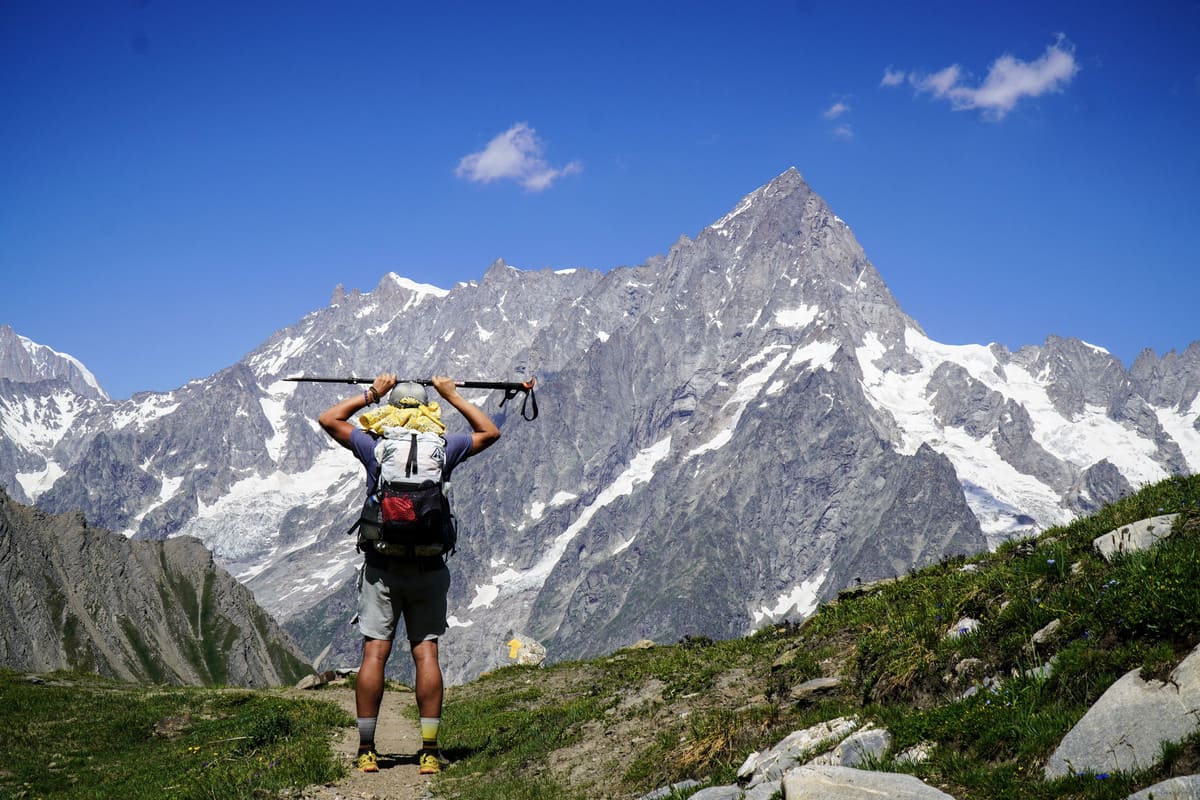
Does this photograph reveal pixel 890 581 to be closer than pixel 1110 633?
No

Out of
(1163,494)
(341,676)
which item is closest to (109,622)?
(341,676)

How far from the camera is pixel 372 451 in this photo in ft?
43.2

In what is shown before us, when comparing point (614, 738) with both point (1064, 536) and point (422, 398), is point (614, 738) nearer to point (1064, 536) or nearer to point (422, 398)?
point (422, 398)

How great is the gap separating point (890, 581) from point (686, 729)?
8032 mm

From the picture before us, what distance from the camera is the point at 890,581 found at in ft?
65.2

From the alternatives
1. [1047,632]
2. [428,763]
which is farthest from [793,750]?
[428,763]

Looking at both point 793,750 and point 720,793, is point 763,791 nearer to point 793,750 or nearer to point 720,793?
point 720,793

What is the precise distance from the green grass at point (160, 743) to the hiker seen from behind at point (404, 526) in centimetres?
160

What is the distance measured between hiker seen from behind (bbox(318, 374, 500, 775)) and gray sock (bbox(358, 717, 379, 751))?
0.05 ft

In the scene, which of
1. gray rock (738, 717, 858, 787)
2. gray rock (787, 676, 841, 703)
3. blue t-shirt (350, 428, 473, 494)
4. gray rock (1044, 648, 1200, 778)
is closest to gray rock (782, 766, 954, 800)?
gray rock (1044, 648, 1200, 778)

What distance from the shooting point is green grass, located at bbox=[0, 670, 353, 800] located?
13883 millimetres

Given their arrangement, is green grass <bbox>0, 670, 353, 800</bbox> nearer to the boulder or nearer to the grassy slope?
the grassy slope

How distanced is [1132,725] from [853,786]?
2.57 meters

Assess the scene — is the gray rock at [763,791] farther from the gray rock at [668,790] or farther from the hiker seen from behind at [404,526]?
the hiker seen from behind at [404,526]
